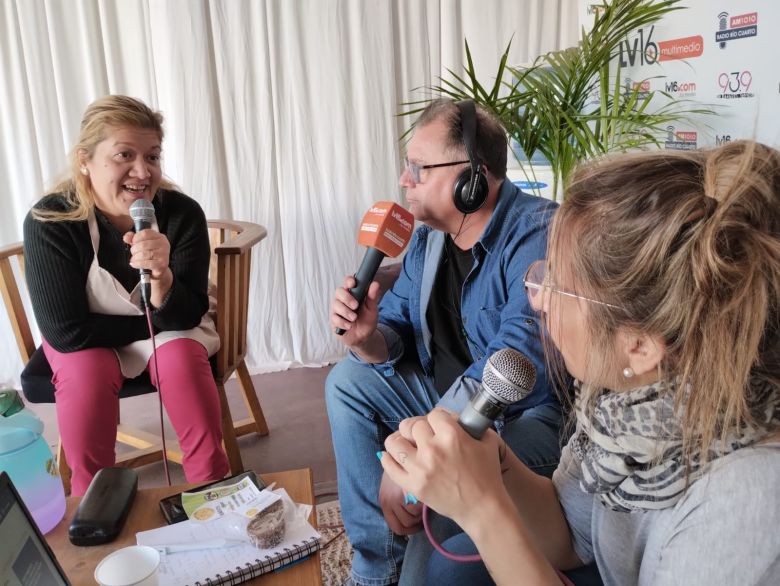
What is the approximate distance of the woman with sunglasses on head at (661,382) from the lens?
0.62 meters

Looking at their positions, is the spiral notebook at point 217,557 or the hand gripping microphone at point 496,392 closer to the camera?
the hand gripping microphone at point 496,392

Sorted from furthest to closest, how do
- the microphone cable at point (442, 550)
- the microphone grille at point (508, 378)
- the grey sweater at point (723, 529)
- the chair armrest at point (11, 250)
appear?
the chair armrest at point (11, 250) < the microphone cable at point (442, 550) < the microphone grille at point (508, 378) < the grey sweater at point (723, 529)

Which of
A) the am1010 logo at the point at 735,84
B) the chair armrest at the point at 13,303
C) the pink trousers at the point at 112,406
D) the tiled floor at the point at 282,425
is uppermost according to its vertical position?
the am1010 logo at the point at 735,84

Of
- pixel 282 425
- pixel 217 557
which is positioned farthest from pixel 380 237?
pixel 282 425

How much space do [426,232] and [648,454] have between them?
1.09m

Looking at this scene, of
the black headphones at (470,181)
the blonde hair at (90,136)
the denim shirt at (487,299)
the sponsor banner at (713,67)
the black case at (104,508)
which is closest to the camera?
the black case at (104,508)

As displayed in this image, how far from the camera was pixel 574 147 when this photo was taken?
91.7 inches

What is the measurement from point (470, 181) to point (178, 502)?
2.94 ft

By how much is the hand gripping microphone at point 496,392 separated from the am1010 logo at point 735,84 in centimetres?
183

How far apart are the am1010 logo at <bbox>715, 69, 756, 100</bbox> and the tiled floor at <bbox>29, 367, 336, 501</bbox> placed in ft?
6.02

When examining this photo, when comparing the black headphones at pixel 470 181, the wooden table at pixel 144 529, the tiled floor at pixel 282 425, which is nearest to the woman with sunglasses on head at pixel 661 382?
the wooden table at pixel 144 529

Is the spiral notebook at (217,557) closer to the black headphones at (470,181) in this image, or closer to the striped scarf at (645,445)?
the striped scarf at (645,445)

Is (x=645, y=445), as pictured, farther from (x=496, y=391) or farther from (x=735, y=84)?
(x=735, y=84)

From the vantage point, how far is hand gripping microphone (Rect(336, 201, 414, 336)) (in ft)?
4.50
